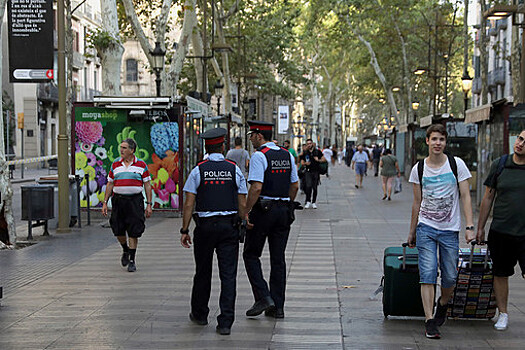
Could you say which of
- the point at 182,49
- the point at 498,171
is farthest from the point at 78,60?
the point at 498,171

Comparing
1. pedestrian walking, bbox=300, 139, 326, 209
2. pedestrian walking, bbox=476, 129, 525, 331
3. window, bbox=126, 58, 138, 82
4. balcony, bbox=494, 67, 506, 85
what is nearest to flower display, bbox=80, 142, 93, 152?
pedestrian walking, bbox=300, 139, 326, 209

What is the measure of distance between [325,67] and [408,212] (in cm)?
5816

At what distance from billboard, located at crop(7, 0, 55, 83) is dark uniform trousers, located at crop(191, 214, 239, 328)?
7.52m

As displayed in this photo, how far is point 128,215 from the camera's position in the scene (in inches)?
421

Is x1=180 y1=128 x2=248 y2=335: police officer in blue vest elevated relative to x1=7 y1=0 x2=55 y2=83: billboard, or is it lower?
lower

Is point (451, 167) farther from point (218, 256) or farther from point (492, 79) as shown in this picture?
point (492, 79)

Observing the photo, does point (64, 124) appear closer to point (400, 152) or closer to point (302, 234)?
point (302, 234)

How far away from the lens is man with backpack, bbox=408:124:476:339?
6855 millimetres

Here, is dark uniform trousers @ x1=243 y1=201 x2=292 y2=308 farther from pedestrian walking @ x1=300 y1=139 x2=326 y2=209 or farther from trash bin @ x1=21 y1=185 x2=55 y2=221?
pedestrian walking @ x1=300 y1=139 x2=326 y2=209

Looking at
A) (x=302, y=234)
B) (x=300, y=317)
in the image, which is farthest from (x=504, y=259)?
(x=302, y=234)

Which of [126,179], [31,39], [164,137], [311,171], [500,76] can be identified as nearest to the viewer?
Result: [126,179]

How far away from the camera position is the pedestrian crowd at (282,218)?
689 cm

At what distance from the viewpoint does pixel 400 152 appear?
1681 inches

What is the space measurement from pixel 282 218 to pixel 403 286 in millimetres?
1247
